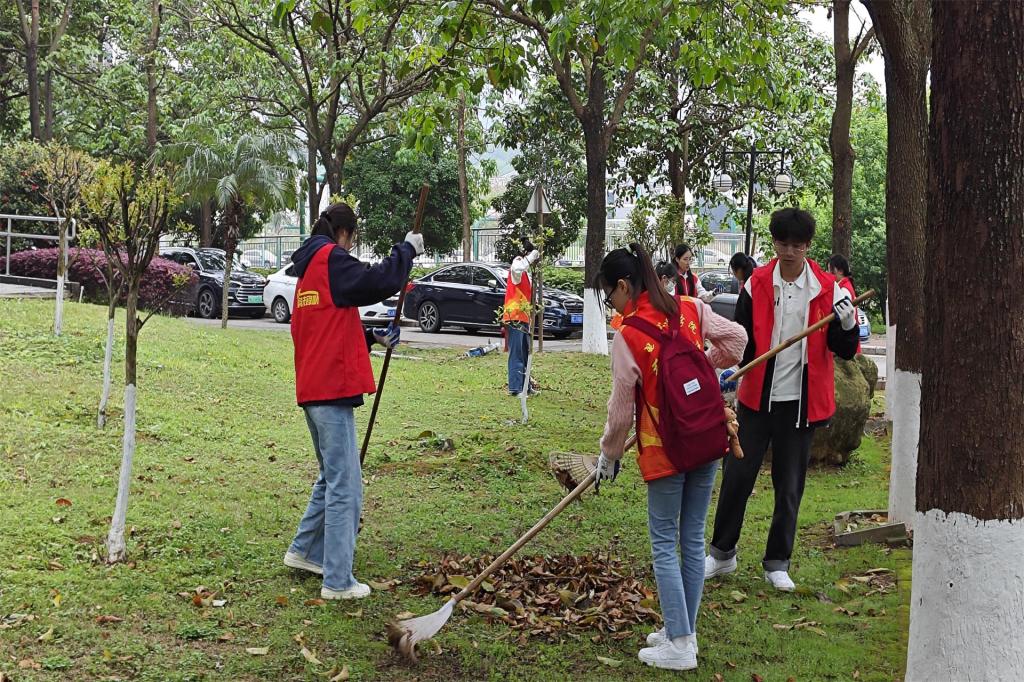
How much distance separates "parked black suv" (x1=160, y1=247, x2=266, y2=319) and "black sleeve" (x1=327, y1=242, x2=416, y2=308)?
58.3 feet

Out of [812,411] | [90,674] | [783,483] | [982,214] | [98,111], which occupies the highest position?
[98,111]

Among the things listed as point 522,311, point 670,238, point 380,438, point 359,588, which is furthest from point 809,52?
point 359,588

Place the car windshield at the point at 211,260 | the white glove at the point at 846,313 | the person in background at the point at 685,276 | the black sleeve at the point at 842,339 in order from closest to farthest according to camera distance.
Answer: the white glove at the point at 846,313
the black sleeve at the point at 842,339
the person in background at the point at 685,276
the car windshield at the point at 211,260

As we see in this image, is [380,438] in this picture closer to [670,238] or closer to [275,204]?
[670,238]

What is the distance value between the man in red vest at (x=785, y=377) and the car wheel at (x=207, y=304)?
18.6 meters

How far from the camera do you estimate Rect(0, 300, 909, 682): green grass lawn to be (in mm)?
4934

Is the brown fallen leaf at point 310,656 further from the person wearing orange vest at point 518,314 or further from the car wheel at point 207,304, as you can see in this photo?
the car wheel at point 207,304

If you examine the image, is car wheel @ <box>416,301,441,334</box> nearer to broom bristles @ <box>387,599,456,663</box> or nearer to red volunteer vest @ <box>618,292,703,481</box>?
broom bristles @ <box>387,599,456,663</box>

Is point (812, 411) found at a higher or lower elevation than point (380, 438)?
higher

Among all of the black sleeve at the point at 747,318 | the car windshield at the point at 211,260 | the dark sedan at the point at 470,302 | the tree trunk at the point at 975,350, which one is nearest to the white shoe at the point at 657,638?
the tree trunk at the point at 975,350

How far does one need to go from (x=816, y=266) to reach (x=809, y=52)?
19.9 meters

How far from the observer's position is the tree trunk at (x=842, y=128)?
11383 millimetres

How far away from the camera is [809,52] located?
24.3 meters

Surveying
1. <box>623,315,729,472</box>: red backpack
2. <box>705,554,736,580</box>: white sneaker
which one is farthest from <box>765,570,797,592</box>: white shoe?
<box>623,315,729,472</box>: red backpack
